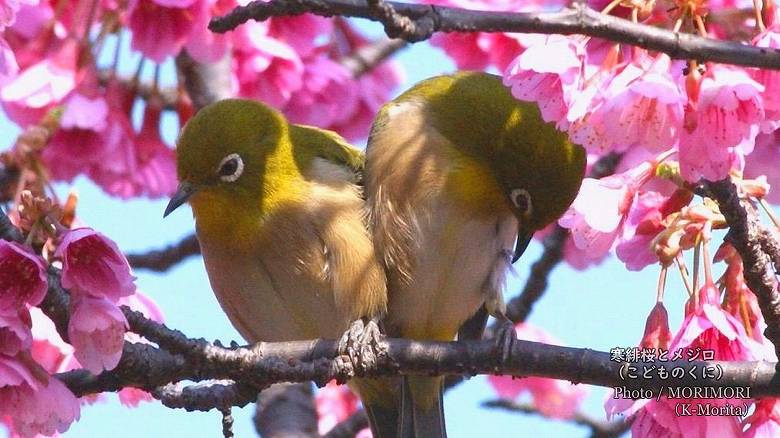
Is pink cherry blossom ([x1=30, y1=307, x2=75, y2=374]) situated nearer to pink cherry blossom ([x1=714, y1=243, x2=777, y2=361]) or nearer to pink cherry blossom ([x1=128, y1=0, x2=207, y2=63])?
pink cherry blossom ([x1=128, y1=0, x2=207, y2=63])

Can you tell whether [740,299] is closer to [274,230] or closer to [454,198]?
[454,198]

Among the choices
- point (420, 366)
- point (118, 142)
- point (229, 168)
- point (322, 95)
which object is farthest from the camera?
point (322, 95)

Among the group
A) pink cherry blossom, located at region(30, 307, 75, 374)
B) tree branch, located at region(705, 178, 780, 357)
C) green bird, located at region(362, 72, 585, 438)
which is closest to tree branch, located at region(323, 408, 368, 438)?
green bird, located at region(362, 72, 585, 438)

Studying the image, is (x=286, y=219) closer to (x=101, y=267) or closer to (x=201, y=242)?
(x=201, y=242)

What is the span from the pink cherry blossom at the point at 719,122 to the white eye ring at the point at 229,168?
207cm

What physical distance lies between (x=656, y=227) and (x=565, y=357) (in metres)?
0.51

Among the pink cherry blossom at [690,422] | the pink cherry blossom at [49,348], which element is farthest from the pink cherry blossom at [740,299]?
the pink cherry blossom at [49,348]

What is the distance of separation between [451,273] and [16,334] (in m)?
2.04

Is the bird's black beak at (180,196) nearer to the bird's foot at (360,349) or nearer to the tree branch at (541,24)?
the bird's foot at (360,349)

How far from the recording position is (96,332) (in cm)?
291

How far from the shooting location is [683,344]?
10.4 ft

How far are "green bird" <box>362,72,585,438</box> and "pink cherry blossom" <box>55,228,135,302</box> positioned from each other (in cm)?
162

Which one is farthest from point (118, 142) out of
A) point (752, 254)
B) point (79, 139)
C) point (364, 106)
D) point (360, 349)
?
point (752, 254)

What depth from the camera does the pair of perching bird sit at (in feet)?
14.7
